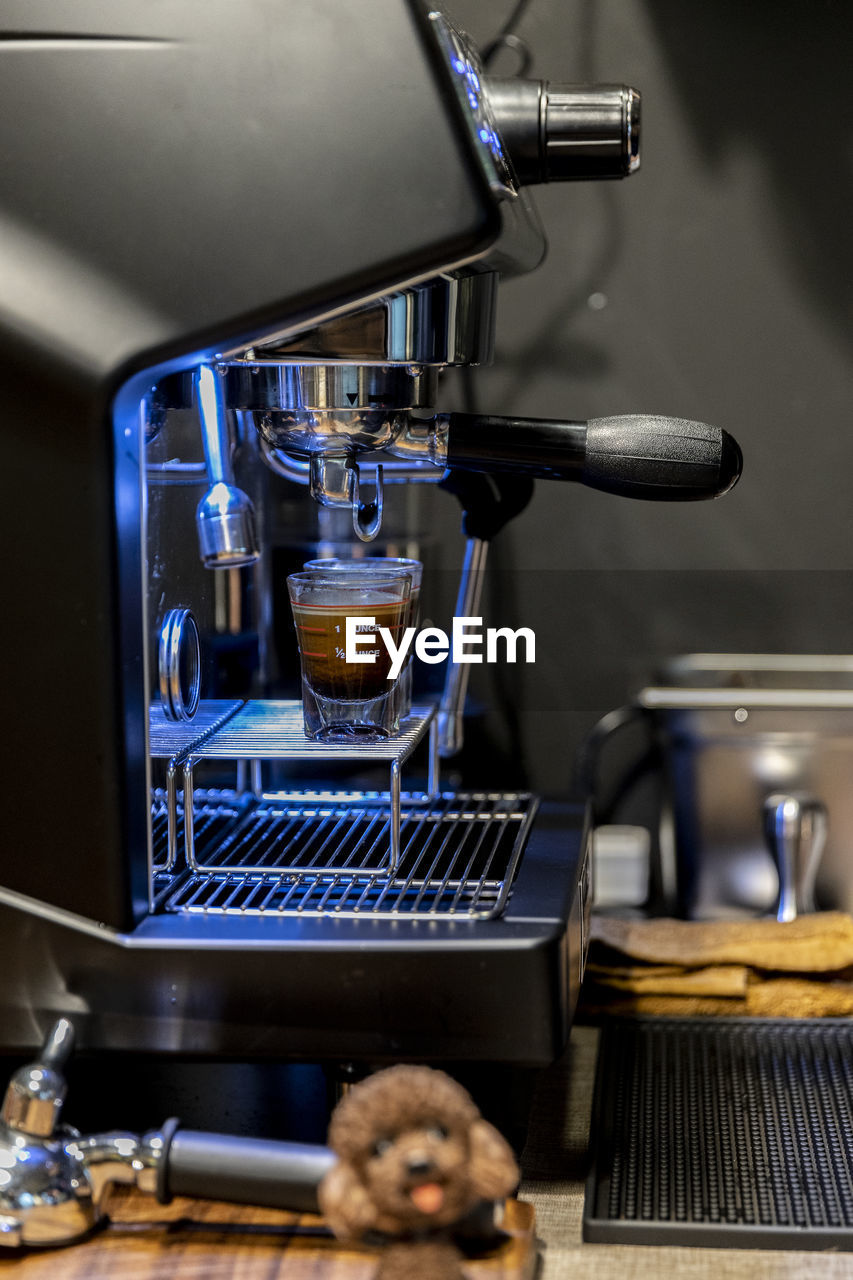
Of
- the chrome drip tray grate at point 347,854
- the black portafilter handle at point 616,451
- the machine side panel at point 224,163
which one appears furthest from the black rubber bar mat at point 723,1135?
the machine side panel at point 224,163

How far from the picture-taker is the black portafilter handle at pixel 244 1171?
0.51 m

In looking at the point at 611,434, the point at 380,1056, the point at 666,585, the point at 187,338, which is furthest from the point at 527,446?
the point at 666,585

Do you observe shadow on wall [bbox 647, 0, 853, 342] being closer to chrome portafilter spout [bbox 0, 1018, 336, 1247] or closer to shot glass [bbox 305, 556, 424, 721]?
shot glass [bbox 305, 556, 424, 721]

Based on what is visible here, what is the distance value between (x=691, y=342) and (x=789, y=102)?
0.62ft

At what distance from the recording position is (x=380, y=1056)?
562 millimetres

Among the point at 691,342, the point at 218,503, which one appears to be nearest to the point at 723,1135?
the point at 218,503

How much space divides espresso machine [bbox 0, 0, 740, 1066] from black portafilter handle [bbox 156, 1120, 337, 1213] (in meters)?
0.05

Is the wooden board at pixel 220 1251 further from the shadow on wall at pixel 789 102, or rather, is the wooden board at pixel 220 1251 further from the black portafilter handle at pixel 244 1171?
the shadow on wall at pixel 789 102

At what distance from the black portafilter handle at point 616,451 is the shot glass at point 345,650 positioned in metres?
0.08

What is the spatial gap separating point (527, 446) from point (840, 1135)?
369 millimetres

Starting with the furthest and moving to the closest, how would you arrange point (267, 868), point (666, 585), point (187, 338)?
point (666, 585), point (267, 868), point (187, 338)

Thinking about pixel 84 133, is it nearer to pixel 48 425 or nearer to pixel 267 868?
pixel 48 425

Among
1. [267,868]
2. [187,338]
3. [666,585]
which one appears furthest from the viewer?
[666,585]

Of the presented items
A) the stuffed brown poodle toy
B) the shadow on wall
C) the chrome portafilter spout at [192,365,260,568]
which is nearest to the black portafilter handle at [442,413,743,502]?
the chrome portafilter spout at [192,365,260,568]
